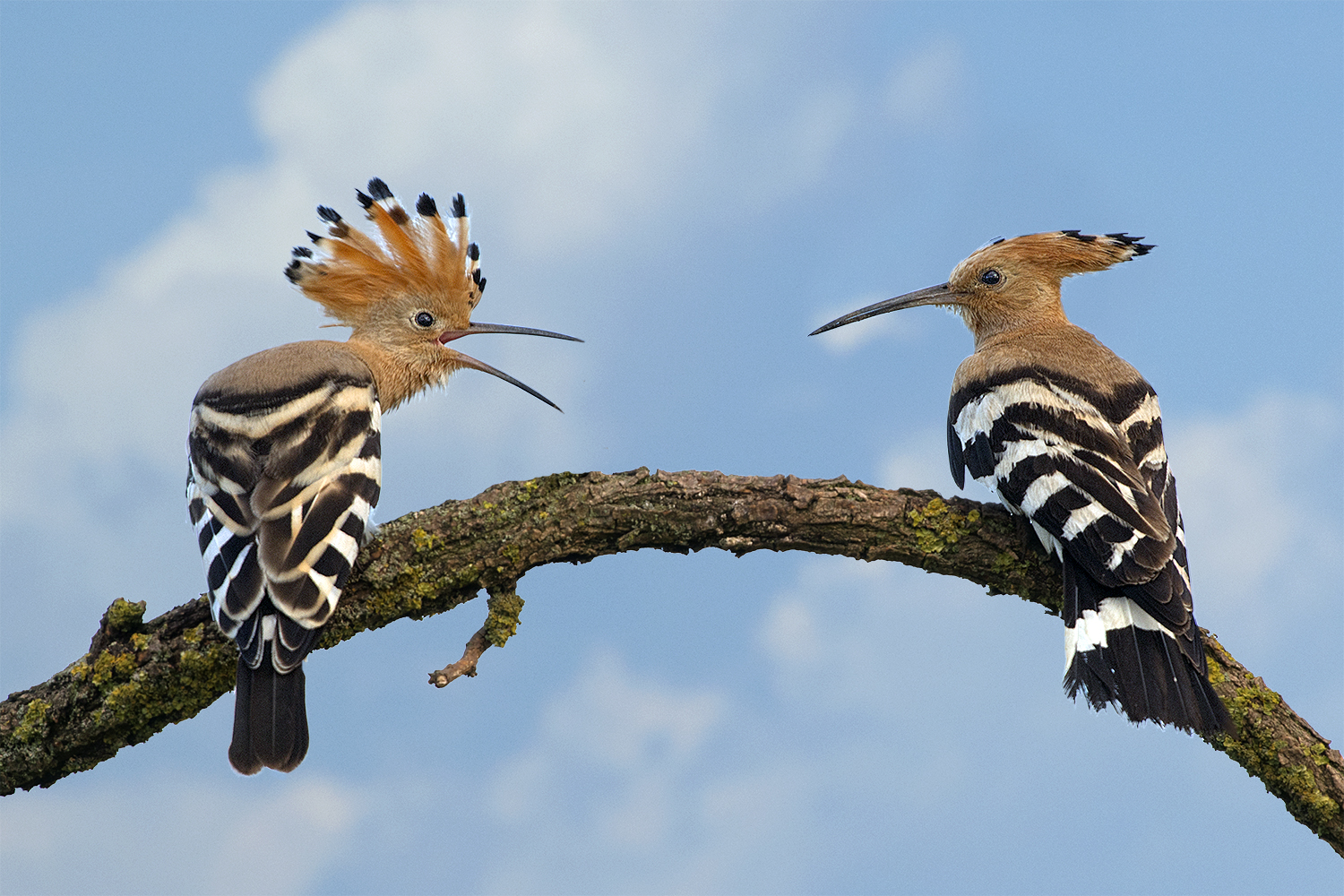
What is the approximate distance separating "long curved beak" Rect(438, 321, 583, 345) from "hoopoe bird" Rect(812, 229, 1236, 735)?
1625mm

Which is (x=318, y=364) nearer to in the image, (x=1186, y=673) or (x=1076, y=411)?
(x=1076, y=411)

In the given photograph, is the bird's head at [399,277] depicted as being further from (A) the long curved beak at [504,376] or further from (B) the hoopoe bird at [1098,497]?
(B) the hoopoe bird at [1098,497]

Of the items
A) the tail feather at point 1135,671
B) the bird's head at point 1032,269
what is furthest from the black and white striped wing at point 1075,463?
the bird's head at point 1032,269

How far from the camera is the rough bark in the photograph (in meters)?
3.20

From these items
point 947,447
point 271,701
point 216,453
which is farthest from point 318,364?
point 947,447

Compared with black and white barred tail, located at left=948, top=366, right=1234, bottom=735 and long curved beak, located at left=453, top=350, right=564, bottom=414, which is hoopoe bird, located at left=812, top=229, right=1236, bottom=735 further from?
long curved beak, located at left=453, top=350, right=564, bottom=414

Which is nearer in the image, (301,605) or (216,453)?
(301,605)

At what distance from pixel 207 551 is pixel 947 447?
223cm

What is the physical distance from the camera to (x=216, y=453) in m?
3.35

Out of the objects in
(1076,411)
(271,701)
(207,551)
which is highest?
(1076,411)

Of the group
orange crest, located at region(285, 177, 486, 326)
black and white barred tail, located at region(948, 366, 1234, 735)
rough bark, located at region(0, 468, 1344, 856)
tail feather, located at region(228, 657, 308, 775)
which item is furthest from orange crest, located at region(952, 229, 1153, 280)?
tail feather, located at region(228, 657, 308, 775)

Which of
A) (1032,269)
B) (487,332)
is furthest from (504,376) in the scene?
(1032,269)

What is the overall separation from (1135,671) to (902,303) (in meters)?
2.16

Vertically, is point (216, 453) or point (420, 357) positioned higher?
point (420, 357)
